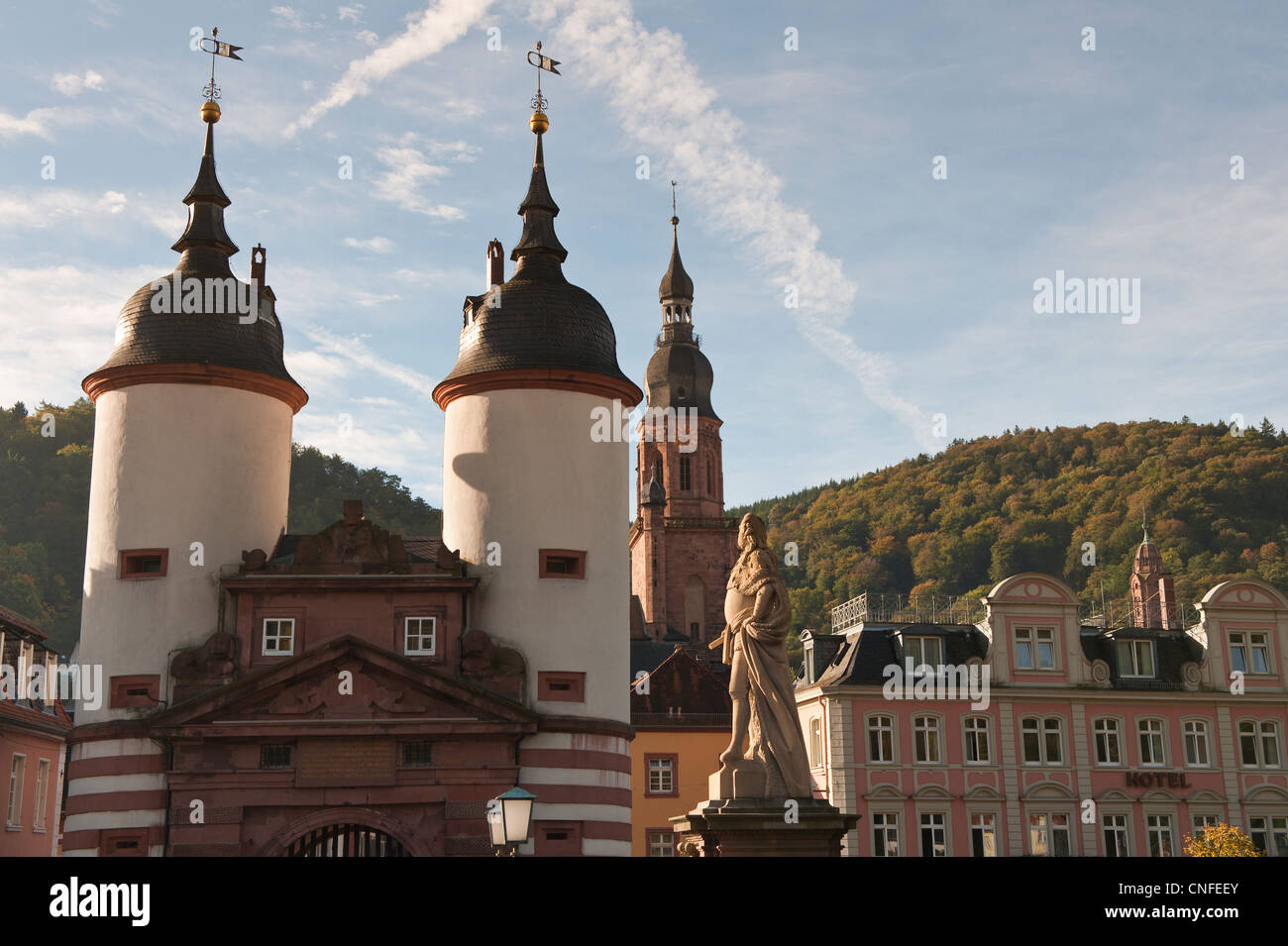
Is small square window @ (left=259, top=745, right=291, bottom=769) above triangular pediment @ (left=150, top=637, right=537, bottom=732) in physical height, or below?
below

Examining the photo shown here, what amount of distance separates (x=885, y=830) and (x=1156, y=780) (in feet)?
31.3

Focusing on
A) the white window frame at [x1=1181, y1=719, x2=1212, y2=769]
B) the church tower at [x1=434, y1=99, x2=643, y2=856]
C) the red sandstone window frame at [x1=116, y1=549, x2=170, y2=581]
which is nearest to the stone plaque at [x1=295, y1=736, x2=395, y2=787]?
the church tower at [x1=434, y1=99, x2=643, y2=856]

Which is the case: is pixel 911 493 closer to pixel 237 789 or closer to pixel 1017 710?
pixel 1017 710

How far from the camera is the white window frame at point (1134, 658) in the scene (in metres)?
50.0

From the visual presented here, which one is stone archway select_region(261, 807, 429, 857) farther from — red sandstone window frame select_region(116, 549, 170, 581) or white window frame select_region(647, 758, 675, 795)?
white window frame select_region(647, 758, 675, 795)

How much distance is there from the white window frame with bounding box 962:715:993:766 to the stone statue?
3190cm

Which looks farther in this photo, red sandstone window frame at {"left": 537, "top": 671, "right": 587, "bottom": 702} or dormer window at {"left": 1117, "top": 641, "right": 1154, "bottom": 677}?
dormer window at {"left": 1117, "top": 641, "right": 1154, "bottom": 677}

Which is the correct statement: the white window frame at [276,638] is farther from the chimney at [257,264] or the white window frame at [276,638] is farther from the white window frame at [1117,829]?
the white window frame at [1117,829]

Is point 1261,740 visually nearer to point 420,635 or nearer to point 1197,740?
point 1197,740

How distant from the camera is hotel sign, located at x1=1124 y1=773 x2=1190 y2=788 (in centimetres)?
4803

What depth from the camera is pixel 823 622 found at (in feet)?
350

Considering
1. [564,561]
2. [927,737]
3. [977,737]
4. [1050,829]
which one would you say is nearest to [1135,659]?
[977,737]

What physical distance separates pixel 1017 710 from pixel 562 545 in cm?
1953

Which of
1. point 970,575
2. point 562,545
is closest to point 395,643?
point 562,545
